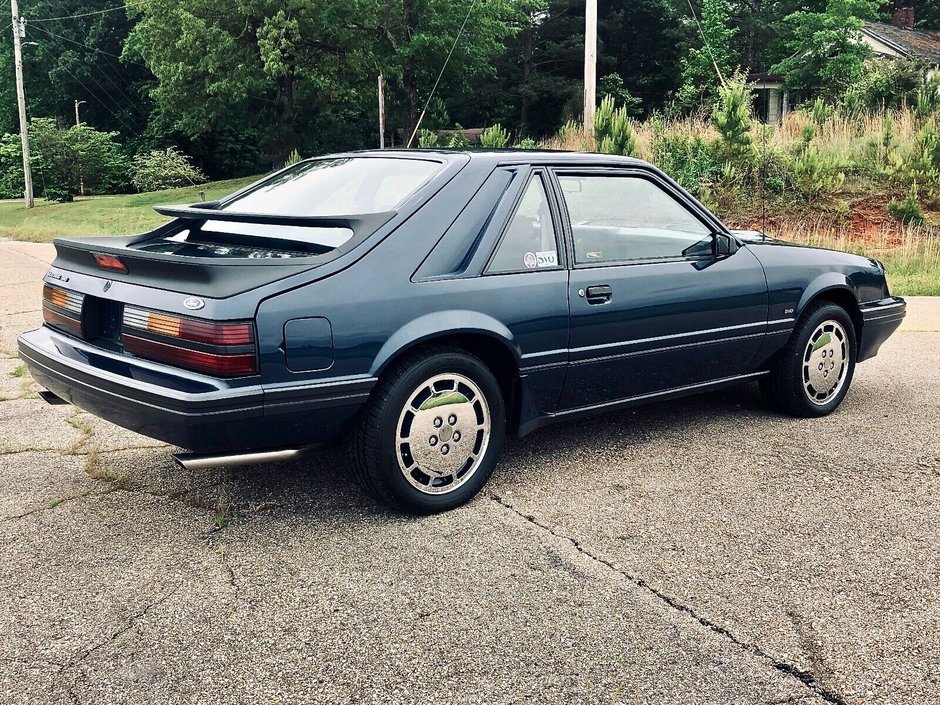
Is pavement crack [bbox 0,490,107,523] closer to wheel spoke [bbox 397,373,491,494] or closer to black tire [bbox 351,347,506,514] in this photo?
black tire [bbox 351,347,506,514]

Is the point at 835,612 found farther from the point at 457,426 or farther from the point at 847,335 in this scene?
the point at 847,335

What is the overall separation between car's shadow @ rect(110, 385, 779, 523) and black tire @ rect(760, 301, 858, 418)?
→ 7.3 inches

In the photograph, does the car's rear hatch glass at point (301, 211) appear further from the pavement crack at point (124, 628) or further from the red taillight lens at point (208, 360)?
the pavement crack at point (124, 628)

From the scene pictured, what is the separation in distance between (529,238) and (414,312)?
760 mm

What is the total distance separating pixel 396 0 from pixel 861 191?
27474 mm

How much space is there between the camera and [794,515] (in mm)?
3801

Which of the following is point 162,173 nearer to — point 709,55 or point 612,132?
point 709,55

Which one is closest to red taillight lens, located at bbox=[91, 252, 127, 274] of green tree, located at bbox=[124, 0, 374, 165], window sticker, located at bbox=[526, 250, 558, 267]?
window sticker, located at bbox=[526, 250, 558, 267]

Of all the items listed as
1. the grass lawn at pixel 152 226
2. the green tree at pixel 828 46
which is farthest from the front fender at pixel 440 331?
the green tree at pixel 828 46

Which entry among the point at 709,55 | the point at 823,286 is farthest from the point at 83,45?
the point at 823,286

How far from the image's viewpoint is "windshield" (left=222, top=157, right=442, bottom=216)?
407cm

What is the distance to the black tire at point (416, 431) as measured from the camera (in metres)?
3.56

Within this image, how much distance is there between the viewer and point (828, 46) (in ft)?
121

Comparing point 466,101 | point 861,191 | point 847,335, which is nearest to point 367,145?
point 466,101
